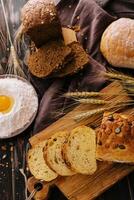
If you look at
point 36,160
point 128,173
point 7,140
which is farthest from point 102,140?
point 7,140

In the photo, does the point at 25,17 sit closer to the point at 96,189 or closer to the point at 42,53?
the point at 42,53

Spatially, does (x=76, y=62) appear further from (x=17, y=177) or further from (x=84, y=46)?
(x=17, y=177)

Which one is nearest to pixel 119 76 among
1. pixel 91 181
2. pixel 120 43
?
pixel 120 43

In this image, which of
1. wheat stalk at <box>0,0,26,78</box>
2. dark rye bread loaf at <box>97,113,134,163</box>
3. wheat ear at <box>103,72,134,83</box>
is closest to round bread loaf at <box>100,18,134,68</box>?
wheat ear at <box>103,72,134,83</box>

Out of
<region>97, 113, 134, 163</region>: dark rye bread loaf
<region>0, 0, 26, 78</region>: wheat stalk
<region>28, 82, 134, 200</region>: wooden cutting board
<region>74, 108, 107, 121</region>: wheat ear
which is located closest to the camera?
<region>97, 113, 134, 163</region>: dark rye bread loaf

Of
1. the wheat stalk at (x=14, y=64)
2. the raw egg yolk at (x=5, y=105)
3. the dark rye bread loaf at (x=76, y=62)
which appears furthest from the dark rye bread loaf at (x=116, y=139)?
the wheat stalk at (x=14, y=64)

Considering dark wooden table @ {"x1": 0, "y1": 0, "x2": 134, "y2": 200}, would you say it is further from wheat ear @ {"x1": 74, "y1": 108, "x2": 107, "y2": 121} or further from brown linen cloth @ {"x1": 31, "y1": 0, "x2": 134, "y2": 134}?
wheat ear @ {"x1": 74, "y1": 108, "x2": 107, "y2": 121}
